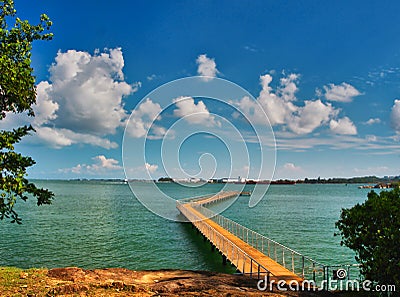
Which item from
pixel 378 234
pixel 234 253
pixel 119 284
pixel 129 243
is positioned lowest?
pixel 129 243

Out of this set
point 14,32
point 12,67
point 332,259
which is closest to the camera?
point 12,67

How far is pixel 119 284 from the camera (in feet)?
38.2

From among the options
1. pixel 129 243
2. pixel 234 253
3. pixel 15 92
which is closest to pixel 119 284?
pixel 15 92

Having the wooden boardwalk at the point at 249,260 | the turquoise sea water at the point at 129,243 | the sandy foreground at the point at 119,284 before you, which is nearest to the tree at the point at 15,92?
the sandy foreground at the point at 119,284

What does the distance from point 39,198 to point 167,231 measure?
28003 millimetres

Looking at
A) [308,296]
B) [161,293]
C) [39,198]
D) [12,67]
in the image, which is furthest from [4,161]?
[308,296]

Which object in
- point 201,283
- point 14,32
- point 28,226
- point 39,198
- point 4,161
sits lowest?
point 28,226

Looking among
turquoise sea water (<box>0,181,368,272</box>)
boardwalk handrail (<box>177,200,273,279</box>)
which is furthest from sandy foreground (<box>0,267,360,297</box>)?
turquoise sea water (<box>0,181,368,272</box>)

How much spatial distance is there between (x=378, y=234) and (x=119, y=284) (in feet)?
27.4

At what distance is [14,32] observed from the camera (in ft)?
31.4

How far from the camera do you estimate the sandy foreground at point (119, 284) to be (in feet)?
35.7

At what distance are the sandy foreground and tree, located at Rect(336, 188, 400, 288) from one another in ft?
6.64

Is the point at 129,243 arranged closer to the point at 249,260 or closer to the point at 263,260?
the point at 249,260

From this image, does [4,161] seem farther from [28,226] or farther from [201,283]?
[28,226]
